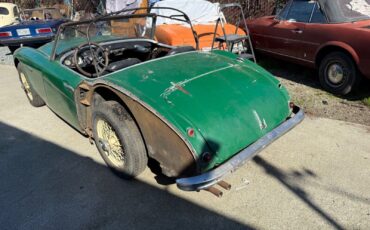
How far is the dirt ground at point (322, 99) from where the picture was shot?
4.41m

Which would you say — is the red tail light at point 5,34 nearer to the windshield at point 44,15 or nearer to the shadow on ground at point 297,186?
the windshield at point 44,15

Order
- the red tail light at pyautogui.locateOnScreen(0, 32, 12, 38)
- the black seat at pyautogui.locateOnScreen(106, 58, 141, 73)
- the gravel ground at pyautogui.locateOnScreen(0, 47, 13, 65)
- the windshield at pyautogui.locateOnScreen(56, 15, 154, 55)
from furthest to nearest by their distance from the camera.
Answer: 1. the gravel ground at pyautogui.locateOnScreen(0, 47, 13, 65)
2. the red tail light at pyautogui.locateOnScreen(0, 32, 12, 38)
3. the windshield at pyautogui.locateOnScreen(56, 15, 154, 55)
4. the black seat at pyautogui.locateOnScreen(106, 58, 141, 73)

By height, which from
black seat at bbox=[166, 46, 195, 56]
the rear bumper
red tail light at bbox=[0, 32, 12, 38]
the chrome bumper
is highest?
black seat at bbox=[166, 46, 195, 56]

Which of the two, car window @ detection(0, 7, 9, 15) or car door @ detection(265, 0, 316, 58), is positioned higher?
car door @ detection(265, 0, 316, 58)

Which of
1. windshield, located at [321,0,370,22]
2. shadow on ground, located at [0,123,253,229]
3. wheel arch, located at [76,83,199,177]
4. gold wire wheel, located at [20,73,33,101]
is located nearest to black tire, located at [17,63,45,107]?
gold wire wheel, located at [20,73,33,101]

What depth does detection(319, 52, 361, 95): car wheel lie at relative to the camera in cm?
481

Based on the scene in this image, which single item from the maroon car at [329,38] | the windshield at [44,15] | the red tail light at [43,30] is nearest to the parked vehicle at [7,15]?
the windshield at [44,15]

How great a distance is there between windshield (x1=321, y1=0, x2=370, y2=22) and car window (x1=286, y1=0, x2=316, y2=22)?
0.27 metres

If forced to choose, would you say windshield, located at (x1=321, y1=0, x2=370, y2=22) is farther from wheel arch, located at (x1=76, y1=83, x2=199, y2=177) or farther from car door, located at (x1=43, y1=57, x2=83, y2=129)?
car door, located at (x1=43, y1=57, x2=83, y2=129)

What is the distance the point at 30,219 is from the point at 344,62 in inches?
187

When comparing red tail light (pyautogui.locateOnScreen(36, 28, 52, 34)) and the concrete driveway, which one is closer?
the concrete driveway

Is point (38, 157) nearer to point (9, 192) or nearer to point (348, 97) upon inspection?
point (9, 192)

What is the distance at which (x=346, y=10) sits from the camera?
5.10 meters

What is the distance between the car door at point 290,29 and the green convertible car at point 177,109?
8.18ft
